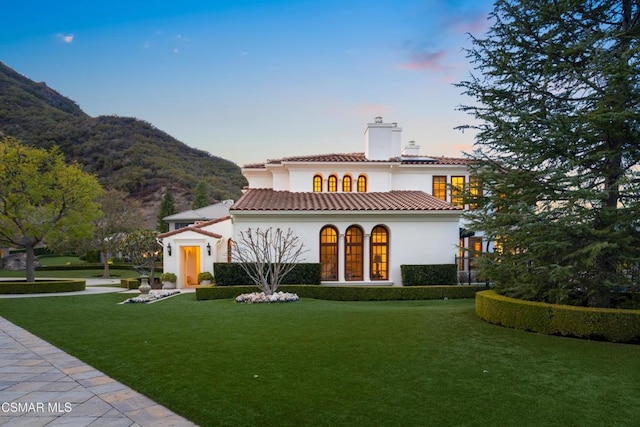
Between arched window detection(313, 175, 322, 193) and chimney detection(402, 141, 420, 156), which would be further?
chimney detection(402, 141, 420, 156)

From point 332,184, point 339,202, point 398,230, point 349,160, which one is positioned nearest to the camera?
point 398,230

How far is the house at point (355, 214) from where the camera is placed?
1969 centimetres

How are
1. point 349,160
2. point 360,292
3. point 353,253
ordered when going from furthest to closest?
point 349,160
point 353,253
point 360,292

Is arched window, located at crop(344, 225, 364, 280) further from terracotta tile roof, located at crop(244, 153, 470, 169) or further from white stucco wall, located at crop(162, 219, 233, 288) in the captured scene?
white stucco wall, located at crop(162, 219, 233, 288)

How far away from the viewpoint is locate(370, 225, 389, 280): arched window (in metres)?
20.4

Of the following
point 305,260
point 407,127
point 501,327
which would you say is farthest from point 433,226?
point 501,327

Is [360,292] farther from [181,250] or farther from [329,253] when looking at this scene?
[181,250]

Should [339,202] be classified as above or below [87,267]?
above

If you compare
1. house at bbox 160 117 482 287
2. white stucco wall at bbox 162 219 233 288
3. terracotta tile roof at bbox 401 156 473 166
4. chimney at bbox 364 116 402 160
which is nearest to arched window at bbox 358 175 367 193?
house at bbox 160 117 482 287

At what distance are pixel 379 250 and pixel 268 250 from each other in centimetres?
580

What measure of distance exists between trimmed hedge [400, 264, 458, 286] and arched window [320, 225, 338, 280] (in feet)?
11.7

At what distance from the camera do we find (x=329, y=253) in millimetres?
20172

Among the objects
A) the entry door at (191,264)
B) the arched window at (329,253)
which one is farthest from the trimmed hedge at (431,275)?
the entry door at (191,264)

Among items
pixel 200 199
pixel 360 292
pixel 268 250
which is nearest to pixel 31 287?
pixel 268 250
